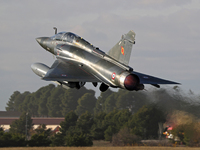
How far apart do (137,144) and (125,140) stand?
3.21m

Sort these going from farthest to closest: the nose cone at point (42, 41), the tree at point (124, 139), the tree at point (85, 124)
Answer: the tree at point (85, 124) → the tree at point (124, 139) → the nose cone at point (42, 41)

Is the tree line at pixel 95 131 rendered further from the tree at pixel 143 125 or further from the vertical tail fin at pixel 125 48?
the vertical tail fin at pixel 125 48

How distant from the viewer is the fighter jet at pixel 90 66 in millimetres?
23609

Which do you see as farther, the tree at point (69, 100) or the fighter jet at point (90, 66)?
the tree at point (69, 100)

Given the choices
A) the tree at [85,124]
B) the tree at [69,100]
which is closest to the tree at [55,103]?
the tree at [69,100]

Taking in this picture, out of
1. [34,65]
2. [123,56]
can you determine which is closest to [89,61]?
[123,56]

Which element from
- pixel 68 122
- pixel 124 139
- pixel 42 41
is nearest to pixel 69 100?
pixel 68 122

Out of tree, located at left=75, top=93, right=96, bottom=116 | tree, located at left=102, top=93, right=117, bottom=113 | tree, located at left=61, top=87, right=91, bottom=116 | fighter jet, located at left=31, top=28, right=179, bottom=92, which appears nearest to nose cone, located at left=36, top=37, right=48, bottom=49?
fighter jet, located at left=31, top=28, right=179, bottom=92

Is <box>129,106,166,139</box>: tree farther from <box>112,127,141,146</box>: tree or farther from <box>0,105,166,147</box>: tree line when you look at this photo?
<box>112,127,141,146</box>: tree

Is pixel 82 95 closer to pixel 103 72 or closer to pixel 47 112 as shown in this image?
pixel 47 112

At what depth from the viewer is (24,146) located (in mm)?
70188

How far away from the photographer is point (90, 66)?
25.6 metres

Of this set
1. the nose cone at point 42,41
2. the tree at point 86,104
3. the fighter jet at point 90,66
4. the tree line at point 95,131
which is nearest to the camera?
the fighter jet at point 90,66

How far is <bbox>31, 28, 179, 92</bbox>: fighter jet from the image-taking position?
77.5ft
